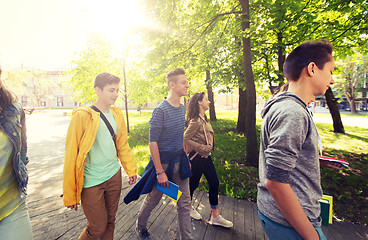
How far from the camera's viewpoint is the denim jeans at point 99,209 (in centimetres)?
207

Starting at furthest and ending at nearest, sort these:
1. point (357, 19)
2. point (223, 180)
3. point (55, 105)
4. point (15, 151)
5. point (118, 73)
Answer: point (55, 105), point (118, 73), point (357, 19), point (223, 180), point (15, 151)

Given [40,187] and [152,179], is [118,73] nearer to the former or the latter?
[40,187]

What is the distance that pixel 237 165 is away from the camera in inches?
244

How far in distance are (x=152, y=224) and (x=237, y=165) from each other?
3.79m

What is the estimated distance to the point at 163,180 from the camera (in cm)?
243

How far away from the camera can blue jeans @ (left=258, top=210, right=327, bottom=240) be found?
116cm

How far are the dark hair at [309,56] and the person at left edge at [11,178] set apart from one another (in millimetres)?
2259

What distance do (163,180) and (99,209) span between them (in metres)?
0.79

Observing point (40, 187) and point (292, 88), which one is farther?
point (40, 187)

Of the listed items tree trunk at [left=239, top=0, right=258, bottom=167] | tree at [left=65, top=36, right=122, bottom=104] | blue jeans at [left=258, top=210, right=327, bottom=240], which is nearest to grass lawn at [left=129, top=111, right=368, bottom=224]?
tree trunk at [left=239, top=0, right=258, bottom=167]

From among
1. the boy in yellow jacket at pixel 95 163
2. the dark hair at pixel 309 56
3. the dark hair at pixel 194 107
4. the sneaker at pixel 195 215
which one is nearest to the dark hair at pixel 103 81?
the boy in yellow jacket at pixel 95 163

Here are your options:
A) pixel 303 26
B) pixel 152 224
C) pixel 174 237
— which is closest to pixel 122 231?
pixel 152 224

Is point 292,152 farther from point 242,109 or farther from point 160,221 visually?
point 242,109

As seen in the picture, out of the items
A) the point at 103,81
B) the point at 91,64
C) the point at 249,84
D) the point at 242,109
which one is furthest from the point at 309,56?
the point at 91,64
